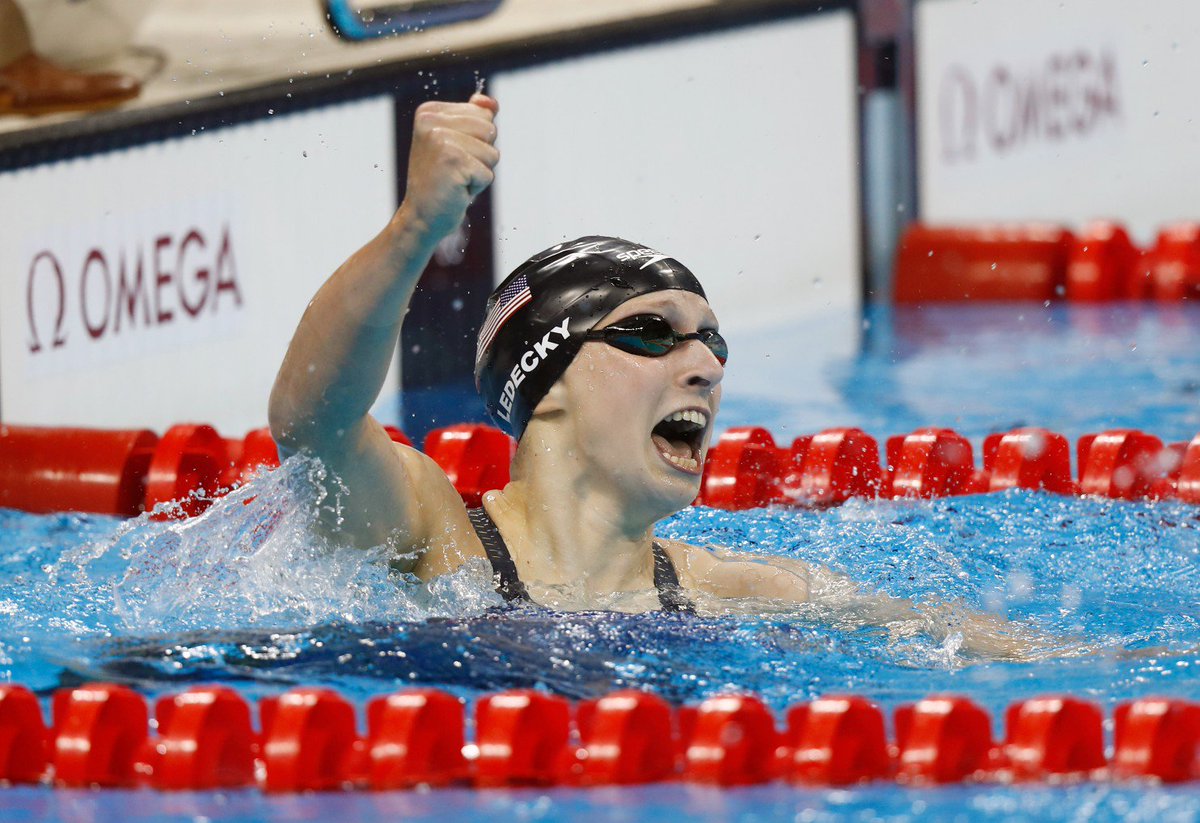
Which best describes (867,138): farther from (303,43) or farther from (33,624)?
(33,624)

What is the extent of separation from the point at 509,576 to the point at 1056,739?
961 mm

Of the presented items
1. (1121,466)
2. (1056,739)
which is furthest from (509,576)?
(1121,466)

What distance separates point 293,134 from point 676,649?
3.78 meters

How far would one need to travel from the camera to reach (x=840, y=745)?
2350 millimetres

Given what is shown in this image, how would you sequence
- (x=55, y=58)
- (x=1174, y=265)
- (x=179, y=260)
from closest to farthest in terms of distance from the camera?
1. (x=55, y=58)
2. (x=179, y=260)
3. (x=1174, y=265)

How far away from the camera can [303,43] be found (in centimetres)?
662

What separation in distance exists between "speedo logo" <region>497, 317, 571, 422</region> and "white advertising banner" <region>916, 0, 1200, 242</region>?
6.19m

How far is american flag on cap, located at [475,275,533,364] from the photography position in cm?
309

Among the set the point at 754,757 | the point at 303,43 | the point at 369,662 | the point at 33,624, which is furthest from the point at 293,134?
the point at 754,757

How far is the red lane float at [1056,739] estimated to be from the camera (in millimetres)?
2336

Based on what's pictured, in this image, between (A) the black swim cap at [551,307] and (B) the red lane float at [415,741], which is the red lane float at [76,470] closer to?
(A) the black swim cap at [551,307]

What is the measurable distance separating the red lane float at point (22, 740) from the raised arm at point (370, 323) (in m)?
0.49

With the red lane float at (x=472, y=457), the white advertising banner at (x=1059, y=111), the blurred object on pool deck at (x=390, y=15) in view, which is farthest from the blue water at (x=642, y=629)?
the white advertising banner at (x=1059, y=111)

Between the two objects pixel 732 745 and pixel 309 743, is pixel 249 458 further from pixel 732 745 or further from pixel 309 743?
pixel 732 745
